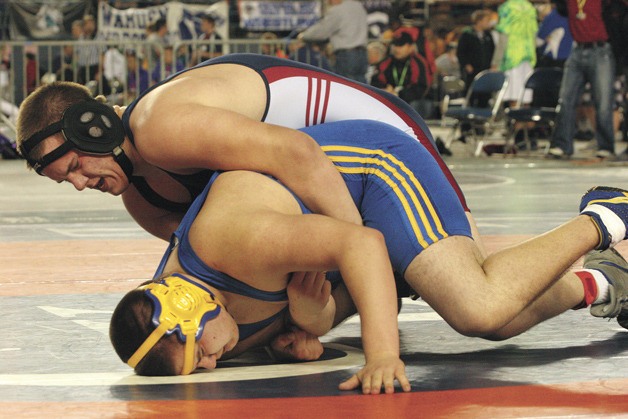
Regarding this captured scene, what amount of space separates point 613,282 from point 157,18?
1507 centimetres

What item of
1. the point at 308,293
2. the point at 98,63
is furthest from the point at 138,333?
the point at 98,63

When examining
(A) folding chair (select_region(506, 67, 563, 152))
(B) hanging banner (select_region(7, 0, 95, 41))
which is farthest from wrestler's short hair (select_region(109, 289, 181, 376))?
(B) hanging banner (select_region(7, 0, 95, 41))

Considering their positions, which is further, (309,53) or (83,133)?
(309,53)

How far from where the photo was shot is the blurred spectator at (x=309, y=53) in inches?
592

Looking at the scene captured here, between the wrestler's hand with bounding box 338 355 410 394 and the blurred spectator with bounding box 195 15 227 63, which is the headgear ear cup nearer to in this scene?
the wrestler's hand with bounding box 338 355 410 394

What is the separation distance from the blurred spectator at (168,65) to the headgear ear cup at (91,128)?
11.0 meters

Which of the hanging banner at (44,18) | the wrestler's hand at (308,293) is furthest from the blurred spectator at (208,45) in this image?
the wrestler's hand at (308,293)

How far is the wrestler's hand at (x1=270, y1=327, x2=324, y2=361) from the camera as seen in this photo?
146 inches

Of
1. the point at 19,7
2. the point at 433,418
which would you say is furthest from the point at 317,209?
the point at 19,7

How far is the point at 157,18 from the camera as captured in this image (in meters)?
18.5

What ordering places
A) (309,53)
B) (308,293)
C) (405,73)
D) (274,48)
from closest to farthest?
(308,293), (405,73), (309,53), (274,48)

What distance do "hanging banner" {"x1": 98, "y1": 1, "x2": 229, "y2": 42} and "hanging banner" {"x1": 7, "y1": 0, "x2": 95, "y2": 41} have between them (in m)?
0.60

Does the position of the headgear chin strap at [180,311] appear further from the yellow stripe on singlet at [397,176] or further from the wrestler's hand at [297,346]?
the yellow stripe on singlet at [397,176]

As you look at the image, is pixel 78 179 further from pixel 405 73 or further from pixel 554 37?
pixel 554 37
